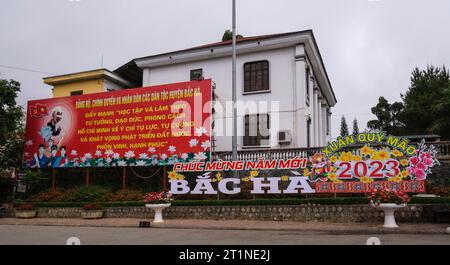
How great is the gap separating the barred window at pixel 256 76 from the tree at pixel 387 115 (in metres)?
23.2

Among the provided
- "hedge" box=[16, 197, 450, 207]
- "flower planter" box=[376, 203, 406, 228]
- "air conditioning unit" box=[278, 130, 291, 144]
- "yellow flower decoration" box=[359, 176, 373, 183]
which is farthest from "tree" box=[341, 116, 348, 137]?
"flower planter" box=[376, 203, 406, 228]

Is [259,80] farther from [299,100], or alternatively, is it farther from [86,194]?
[86,194]

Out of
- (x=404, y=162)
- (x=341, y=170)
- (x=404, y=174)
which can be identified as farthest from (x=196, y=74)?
(x=404, y=174)

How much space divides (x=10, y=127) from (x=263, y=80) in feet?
50.4

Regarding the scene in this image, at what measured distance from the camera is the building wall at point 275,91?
20734 millimetres

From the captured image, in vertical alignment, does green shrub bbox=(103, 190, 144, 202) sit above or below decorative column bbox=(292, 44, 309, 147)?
below

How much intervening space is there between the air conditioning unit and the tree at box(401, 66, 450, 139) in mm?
17335

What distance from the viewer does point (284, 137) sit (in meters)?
20.4

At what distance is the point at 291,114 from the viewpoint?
20.9 meters

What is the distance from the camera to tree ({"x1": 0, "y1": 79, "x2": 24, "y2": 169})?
22.3m

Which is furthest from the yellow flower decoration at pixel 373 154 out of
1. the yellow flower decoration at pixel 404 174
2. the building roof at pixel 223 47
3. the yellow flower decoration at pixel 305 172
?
the building roof at pixel 223 47

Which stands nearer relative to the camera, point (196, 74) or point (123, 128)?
point (123, 128)

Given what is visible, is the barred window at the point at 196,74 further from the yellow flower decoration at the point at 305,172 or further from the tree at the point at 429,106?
the tree at the point at 429,106

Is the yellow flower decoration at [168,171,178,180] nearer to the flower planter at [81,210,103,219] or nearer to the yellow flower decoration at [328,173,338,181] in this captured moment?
the flower planter at [81,210,103,219]
